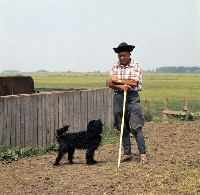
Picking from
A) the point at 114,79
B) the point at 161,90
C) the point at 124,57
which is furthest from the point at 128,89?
the point at 161,90

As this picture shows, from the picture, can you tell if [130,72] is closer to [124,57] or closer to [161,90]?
→ [124,57]

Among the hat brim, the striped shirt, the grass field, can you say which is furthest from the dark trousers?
the grass field

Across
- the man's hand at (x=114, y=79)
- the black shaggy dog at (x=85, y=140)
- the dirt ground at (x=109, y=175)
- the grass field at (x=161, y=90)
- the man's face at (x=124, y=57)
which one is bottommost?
the grass field at (x=161, y=90)

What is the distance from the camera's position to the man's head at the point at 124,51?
8172mm

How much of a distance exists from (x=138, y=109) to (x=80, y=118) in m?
4.11

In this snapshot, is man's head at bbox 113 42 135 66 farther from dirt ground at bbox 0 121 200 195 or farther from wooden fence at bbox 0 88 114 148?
wooden fence at bbox 0 88 114 148

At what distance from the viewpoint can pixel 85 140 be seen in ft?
27.5

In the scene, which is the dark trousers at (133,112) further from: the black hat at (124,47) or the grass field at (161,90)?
the grass field at (161,90)

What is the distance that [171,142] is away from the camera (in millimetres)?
11516

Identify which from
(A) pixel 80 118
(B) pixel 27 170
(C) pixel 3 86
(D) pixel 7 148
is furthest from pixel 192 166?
(C) pixel 3 86

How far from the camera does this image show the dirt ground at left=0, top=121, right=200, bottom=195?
630cm

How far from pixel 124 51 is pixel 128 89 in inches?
27.9

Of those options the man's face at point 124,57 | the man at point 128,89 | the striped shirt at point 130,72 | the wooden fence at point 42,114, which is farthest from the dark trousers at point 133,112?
the wooden fence at point 42,114

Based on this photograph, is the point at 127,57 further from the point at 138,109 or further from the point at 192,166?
the point at 192,166
